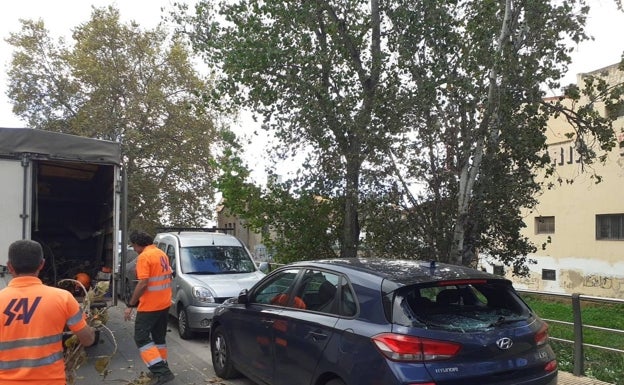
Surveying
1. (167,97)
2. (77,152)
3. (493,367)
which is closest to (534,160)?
(493,367)

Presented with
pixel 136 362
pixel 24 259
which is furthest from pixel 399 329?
pixel 136 362

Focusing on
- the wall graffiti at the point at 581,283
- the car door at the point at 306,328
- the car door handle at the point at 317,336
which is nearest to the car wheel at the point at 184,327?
the car door at the point at 306,328

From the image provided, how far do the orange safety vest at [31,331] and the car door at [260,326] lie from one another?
2.28 meters

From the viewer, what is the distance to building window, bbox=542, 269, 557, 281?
827 inches

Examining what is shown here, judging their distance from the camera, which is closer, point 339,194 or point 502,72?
point 502,72

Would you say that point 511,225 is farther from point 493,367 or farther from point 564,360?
point 493,367

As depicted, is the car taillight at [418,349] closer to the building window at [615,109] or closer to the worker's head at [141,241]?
the worker's head at [141,241]

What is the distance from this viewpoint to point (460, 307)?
413cm

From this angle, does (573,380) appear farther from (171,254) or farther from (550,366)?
(171,254)

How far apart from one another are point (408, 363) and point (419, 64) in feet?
20.3

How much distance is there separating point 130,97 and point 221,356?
68.0 ft

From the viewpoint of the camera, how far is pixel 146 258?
20.5 ft

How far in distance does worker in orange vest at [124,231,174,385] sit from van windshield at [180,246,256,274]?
299cm

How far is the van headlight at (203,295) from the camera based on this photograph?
27.5 ft
